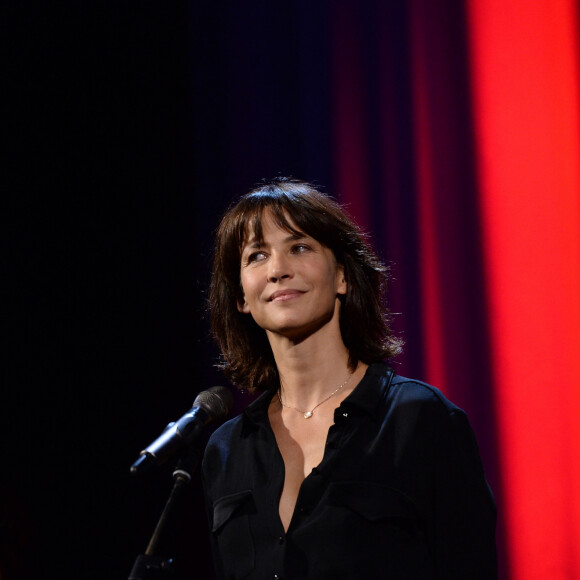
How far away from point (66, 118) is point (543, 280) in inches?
91.6

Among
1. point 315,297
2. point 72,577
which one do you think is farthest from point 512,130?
point 72,577

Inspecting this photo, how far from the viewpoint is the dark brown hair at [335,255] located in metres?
2.13

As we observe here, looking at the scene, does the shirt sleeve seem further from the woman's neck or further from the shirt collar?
the woman's neck

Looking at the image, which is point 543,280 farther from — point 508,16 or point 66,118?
point 66,118

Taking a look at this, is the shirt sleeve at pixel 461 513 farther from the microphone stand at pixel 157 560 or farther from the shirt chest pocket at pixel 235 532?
the microphone stand at pixel 157 560

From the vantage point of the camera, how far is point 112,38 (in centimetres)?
378

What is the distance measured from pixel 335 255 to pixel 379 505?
2.37 feet

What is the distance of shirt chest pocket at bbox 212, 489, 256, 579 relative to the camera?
74.9 inches

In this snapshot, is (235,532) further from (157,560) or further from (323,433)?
(157,560)

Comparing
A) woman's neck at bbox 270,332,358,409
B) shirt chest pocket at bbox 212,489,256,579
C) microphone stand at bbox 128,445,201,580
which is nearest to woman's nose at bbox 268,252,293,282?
woman's neck at bbox 270,332,358,409

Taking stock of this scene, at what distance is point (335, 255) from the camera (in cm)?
219

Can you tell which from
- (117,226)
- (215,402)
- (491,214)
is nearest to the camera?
(215,402)

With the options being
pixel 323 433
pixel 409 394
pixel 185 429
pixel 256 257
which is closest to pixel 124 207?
pixel 256 257

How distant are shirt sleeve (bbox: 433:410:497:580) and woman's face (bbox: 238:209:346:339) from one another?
46 cm
